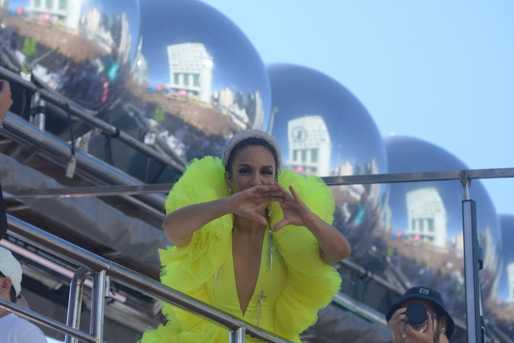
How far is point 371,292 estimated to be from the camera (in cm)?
928

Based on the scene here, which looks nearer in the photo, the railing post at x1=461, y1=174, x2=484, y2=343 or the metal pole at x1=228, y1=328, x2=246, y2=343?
the metal pole at x1=228, y1=328, x2=246, y2=343

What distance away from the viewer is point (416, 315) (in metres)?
4.16

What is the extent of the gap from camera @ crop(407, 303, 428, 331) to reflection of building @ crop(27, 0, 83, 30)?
8.89 ft

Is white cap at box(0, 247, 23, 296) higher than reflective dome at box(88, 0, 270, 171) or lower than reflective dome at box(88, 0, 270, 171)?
lower

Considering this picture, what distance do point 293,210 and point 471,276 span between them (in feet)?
2.32

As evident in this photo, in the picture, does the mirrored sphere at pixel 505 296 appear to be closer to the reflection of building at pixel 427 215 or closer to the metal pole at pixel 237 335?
the reflection of building at pixel 427 215

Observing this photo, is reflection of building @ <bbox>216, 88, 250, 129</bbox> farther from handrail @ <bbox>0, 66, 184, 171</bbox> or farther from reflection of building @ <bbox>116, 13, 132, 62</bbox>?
reflection of building @ <bbox>116, 13, 132, 62</bbox>

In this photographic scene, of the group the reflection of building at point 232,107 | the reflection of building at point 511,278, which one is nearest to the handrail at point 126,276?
the reflection of building at point 232,107

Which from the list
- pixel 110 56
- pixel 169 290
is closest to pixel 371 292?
pixel 110 56

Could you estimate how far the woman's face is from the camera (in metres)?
4.12

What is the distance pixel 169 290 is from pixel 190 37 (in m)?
3.63

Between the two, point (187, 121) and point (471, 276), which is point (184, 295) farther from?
point (187, 121)

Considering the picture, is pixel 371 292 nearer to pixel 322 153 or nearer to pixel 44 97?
pixel 322 153

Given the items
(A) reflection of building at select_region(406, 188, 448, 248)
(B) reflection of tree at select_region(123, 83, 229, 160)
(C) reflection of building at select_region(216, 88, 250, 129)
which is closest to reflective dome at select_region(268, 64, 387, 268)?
(A) reflection of building at select_region(406, 188, 448, 248)
